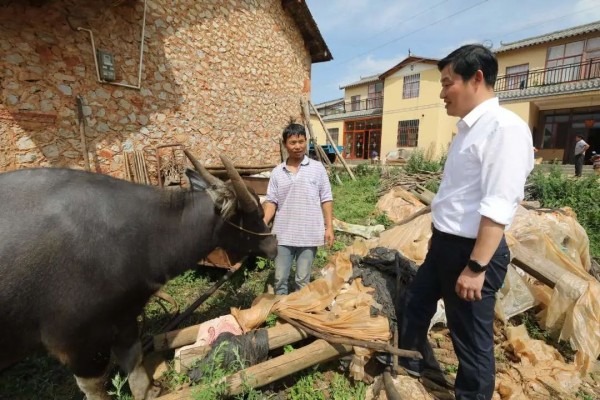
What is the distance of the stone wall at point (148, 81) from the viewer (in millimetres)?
4566

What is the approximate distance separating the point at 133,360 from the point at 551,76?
25869 millimetres

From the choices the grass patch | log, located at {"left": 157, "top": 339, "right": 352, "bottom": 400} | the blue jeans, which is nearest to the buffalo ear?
the blue jeans

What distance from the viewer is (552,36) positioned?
20219 millimetres

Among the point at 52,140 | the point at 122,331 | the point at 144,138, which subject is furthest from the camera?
the point at 144,138

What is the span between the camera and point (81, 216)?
200cm

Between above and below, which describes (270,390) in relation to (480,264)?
below

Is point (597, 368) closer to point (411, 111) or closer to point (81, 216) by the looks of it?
point (81, 216)

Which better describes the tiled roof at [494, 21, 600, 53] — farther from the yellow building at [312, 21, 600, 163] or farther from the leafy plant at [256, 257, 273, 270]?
the leafy plant at [256, 257, 273, 270]

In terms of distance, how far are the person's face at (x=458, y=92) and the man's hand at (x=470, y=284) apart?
0.99 metres

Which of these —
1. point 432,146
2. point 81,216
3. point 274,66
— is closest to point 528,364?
point 81,216

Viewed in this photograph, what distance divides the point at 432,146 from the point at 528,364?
2101 centimetres

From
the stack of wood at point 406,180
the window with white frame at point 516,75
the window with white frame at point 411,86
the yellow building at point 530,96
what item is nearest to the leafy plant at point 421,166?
the stack of wood at point 406,180

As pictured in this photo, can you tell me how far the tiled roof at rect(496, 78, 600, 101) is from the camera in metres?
16.8

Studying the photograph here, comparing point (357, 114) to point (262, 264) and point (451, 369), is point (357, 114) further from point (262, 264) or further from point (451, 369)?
point (451, 369)
